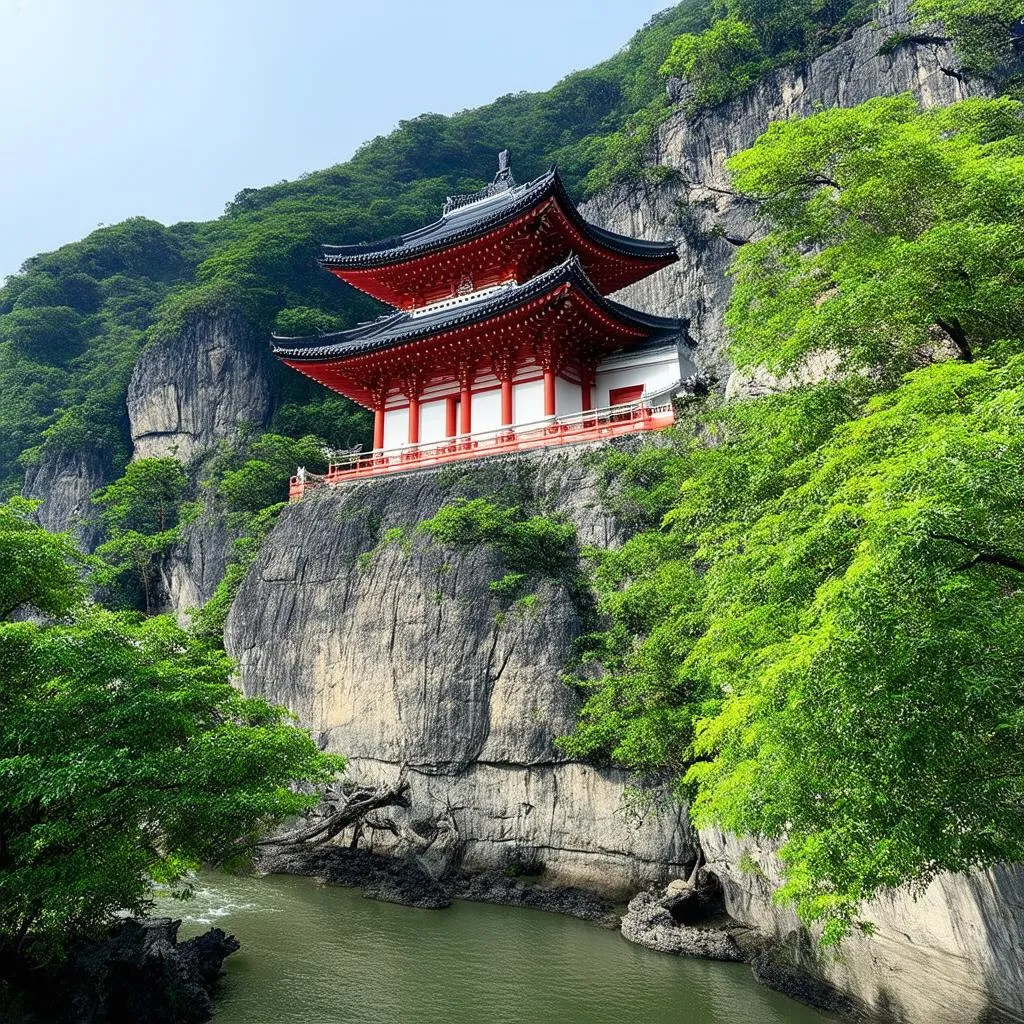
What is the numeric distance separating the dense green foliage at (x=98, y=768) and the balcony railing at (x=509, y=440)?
35.7 feet

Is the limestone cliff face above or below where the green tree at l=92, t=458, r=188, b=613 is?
below

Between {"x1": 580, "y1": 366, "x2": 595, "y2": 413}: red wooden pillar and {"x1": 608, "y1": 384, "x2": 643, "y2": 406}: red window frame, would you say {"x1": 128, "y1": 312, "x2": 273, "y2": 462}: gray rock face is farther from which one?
{"x1": 608, "y1": 384, "x2": 643, "y2": 406}: red window frame

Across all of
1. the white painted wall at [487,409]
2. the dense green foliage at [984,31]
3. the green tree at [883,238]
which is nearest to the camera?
the green tree at [883,238]

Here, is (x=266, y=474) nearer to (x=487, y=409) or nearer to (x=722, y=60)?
(x=487, y=409)

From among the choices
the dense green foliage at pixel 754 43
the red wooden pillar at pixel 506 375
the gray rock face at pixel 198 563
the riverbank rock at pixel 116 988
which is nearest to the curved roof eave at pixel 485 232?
the red wooden pillar at pixel 506 375

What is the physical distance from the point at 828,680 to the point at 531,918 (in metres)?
9.02

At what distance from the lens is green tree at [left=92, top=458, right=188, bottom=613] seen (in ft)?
94.0

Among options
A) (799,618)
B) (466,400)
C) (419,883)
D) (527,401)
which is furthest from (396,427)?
(799,618)

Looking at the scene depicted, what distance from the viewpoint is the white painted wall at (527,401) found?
1903cm

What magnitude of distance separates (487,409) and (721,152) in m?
19.8

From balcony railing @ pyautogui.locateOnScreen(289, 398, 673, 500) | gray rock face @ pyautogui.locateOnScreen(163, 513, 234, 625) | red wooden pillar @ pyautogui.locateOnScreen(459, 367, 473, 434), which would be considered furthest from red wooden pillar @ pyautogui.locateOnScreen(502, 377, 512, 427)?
gray rock face @ pyautogui.locateOnScreen(163, 513, 234, 625)

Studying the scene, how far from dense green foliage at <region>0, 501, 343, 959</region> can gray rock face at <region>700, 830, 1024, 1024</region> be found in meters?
6.16

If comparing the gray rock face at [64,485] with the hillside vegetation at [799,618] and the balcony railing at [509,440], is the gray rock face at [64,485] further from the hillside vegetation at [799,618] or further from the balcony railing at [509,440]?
the hillside vegetation at [799,618]

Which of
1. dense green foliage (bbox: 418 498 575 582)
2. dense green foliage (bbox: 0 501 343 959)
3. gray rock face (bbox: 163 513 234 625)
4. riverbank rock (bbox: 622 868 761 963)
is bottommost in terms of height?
riverbank rock (bbox: 622 868 761 963)
